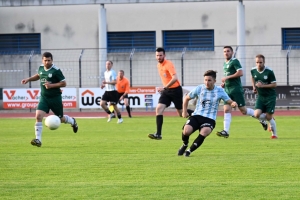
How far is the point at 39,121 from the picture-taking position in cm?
1512

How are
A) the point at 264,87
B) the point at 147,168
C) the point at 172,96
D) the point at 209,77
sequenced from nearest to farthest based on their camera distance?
the point at 147,168
the point at 209,77
the point at 264,87
the point at 172,96

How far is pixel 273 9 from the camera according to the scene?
123 feet

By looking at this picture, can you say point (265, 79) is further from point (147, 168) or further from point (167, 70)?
point (147, 168)

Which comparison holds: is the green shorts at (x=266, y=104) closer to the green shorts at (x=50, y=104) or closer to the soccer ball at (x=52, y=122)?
the green shorts at (x=50, y=104)

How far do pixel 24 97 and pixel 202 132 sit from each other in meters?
22.5

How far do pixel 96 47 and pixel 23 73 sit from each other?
4.13 m

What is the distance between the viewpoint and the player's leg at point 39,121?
14930 mm

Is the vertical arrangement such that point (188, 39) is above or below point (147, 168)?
above

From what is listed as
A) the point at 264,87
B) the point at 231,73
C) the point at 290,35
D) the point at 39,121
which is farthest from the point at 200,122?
the point at 290,35

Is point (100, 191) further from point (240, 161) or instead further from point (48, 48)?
point (48, 48)

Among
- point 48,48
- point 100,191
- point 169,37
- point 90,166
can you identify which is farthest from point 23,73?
point 100,191

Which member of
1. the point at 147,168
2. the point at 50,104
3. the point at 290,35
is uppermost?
the point at 290,35

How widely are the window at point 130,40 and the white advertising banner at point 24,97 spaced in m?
6.13

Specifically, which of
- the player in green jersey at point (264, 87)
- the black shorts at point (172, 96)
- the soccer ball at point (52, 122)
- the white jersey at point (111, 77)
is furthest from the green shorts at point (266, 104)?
the white jersey at point (111, 77)
